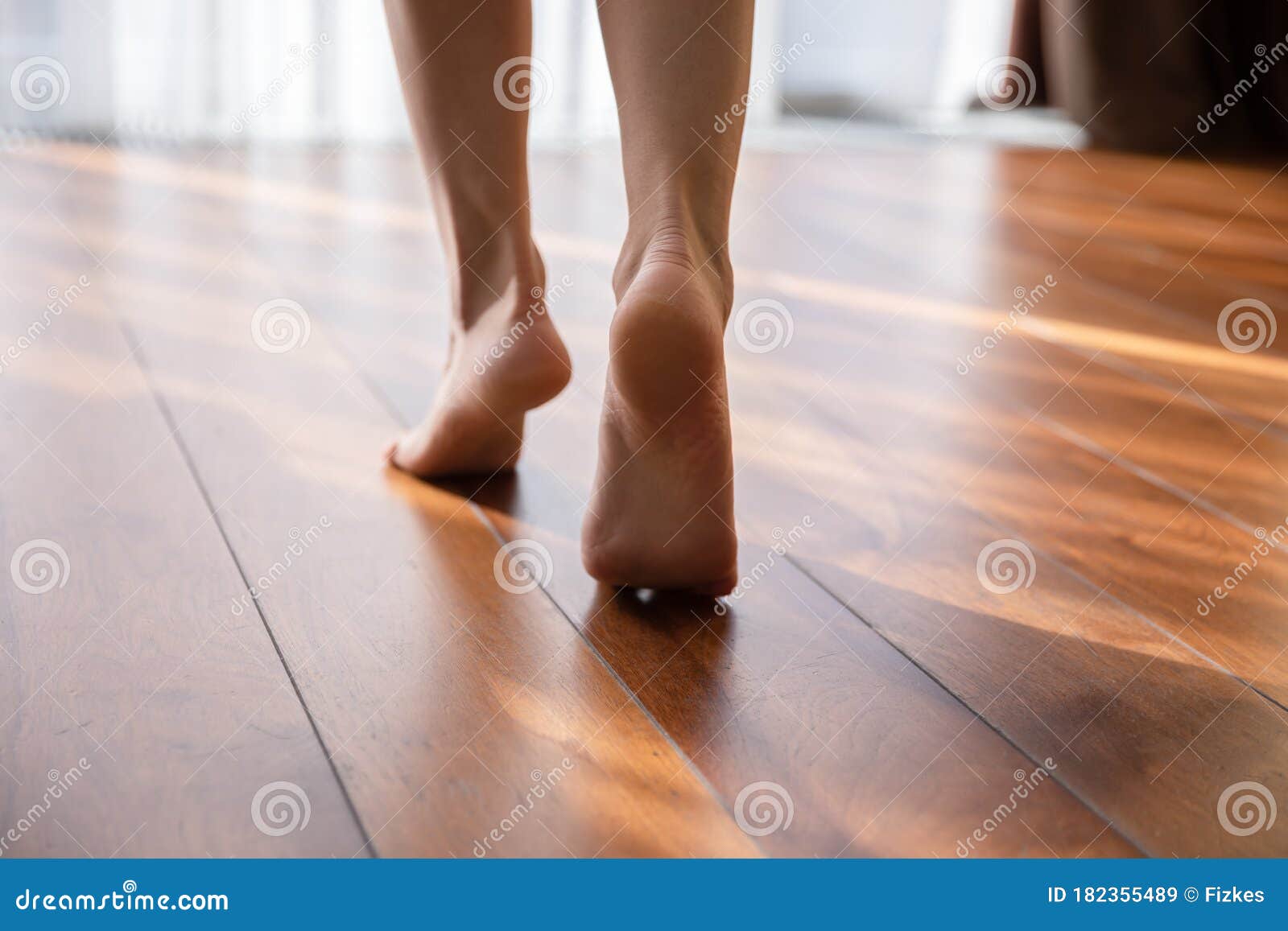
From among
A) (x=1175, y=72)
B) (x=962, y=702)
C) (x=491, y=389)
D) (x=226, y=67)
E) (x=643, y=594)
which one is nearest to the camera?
(x=962, y=702)

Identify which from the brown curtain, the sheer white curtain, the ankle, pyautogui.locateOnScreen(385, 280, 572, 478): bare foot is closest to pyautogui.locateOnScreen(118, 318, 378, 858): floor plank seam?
pyautogui.locateOnScreen(385, 280, 572, 478): bare foot

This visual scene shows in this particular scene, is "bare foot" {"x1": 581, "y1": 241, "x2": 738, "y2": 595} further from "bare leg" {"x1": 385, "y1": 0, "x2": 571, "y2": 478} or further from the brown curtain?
the brown curtain

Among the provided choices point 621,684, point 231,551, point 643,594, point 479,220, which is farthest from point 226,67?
point 621,684

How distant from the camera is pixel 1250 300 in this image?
1.92 metres

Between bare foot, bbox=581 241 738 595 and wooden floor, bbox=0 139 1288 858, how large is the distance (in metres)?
0.05

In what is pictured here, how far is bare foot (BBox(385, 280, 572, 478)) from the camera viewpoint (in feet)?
3.60

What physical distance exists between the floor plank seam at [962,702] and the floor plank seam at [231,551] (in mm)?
381

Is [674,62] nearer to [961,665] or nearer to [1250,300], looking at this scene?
[961,665]

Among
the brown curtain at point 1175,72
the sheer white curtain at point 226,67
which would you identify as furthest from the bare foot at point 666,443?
the brown curtain at point 1175,72

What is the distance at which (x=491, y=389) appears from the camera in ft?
3.64

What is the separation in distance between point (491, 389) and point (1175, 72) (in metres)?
2.96

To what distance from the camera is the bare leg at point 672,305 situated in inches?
34.3

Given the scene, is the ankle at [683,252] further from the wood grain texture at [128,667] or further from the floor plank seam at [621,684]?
the wood grain texture at [128,667]

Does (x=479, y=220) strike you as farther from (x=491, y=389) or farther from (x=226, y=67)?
(x=226, y=67)
